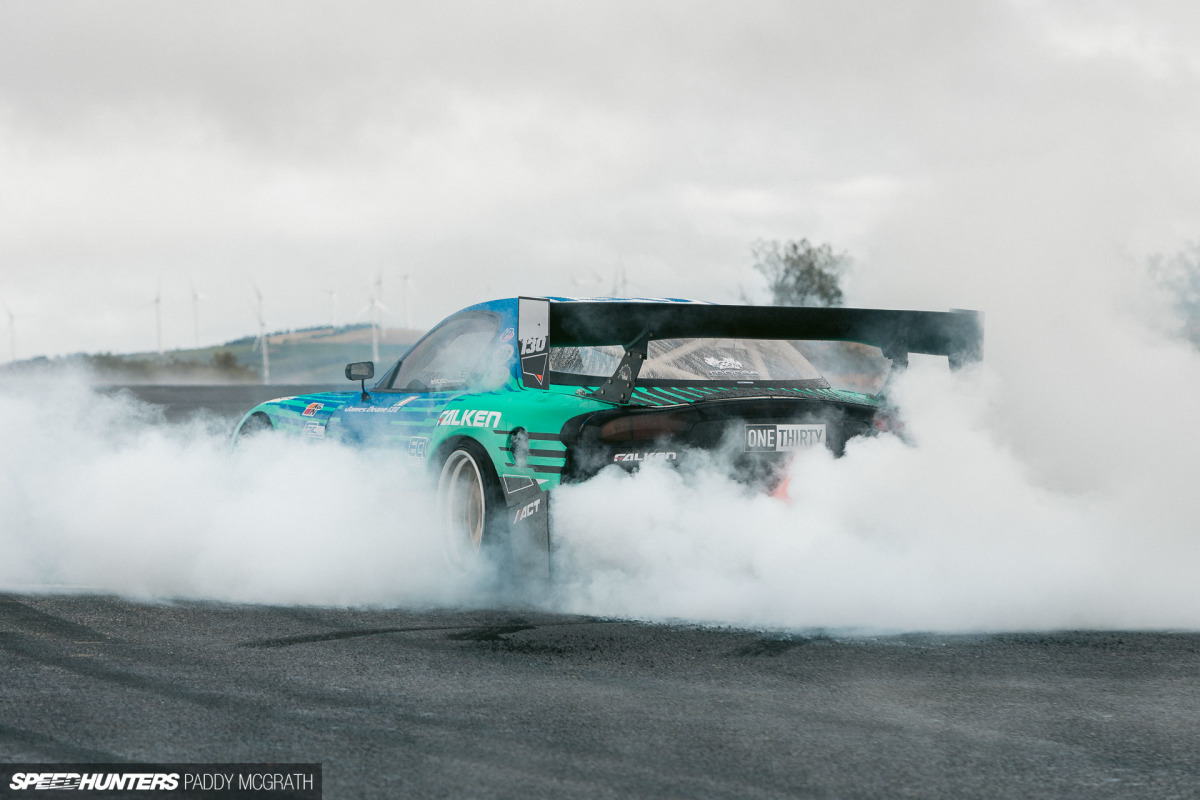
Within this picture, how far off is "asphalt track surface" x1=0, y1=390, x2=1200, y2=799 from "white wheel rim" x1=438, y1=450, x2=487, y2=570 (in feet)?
2.77

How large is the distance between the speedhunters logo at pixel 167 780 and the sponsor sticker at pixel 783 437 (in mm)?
2881

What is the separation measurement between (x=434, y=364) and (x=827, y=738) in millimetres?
3937

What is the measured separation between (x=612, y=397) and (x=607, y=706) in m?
1.91

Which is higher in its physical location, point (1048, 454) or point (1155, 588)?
point (1048, 454)

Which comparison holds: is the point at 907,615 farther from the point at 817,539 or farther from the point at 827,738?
the point at 827,738

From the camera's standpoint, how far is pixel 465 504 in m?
6.35

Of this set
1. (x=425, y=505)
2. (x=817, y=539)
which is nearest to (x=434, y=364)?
(x=425, y=505)

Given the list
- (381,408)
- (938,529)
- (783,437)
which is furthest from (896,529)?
(381,408)

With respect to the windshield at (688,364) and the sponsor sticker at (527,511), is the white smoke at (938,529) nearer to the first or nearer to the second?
the sponsor sticker at (527,511)

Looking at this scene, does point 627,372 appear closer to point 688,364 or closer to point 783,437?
point 688,364

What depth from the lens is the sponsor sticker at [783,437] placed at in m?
5.60

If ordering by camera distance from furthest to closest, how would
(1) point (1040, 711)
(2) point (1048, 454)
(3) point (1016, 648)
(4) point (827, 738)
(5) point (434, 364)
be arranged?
1. (5) point (434, 364)
2. (2) point (1048, 454)
3. (3) point (1016, 648)
4. (1) point (1040, 711)
5. (4) point (827, 738)

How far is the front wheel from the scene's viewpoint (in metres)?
6.01

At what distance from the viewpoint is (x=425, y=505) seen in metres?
6.50
